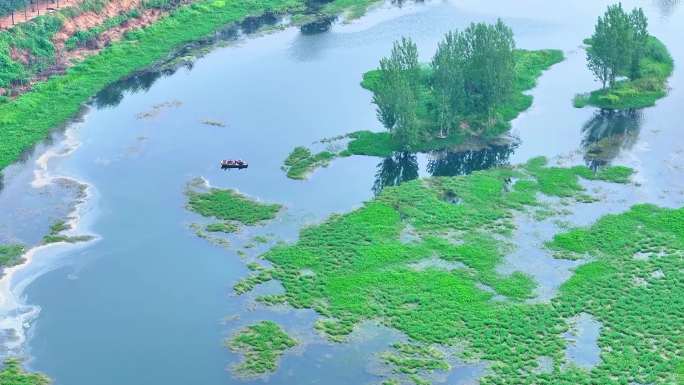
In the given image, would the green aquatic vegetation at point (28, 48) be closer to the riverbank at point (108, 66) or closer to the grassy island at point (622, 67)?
the riverbank at point (108, 66)

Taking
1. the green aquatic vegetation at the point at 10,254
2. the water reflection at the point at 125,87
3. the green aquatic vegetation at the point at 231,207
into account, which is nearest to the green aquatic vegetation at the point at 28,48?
the water reflection at the point at 125,87

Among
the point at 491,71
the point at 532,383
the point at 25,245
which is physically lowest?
the point at 532,383

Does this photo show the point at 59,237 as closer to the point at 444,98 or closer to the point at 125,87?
the point at 125,87

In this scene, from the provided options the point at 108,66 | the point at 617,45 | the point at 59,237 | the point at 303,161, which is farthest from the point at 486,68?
the point at 108,66

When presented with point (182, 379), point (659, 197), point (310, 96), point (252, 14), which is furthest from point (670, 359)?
point (252, 14)

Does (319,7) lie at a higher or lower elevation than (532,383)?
higher

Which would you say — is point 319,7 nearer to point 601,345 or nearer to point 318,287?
point 318,287
